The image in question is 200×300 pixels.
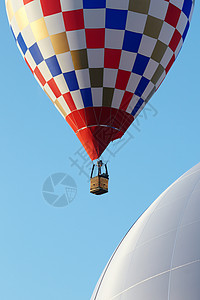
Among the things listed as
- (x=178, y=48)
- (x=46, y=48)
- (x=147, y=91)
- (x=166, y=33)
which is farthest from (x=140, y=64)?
(x=46, y=48)

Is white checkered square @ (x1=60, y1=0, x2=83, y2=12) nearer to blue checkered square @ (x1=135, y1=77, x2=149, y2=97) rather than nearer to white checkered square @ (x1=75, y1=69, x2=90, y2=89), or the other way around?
white checkered square @ (x1=75, y1=69, x2=90, y2=89)

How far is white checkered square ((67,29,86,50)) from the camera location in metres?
22.4

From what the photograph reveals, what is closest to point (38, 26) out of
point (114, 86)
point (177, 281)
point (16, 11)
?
point (16, 11)

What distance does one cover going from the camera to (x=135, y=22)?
2231 cm

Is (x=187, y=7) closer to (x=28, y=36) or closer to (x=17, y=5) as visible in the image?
(x=28, y=36)

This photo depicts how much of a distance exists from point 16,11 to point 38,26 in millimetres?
957

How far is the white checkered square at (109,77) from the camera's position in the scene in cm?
2253

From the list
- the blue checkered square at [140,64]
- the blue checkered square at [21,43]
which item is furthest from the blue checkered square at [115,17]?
the blue checkered square at [21,43]

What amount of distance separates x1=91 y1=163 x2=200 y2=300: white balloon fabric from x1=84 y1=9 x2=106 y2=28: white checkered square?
4458 mm

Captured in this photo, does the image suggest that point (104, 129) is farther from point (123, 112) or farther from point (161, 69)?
point (161, 69)

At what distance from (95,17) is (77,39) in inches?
27.7

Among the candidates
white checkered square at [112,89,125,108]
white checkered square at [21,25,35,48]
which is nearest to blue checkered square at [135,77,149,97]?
white checkered square at [112,89,125,108]

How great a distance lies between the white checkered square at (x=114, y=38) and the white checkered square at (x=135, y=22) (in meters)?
0.25

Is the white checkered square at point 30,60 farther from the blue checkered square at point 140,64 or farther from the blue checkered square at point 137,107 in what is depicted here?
the blue checkered square at point 137,107
